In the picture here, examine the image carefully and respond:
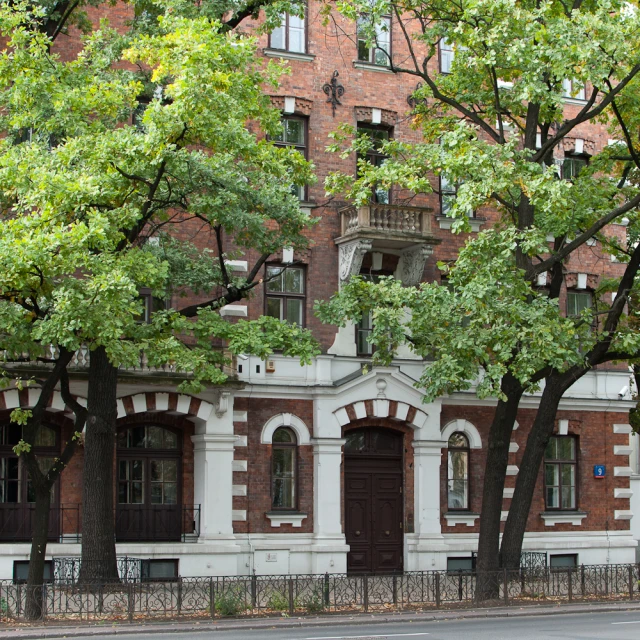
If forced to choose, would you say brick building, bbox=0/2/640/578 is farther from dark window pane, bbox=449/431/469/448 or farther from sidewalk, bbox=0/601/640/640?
sidewalk, bbox=0/601/640/640

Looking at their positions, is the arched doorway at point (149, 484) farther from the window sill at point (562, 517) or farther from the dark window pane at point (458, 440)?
the window sill at point (562, 517)

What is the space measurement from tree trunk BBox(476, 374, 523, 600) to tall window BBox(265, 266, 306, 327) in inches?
267

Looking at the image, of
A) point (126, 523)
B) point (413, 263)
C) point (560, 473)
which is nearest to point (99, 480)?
point (126, 523)

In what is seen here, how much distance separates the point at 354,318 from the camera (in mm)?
22828

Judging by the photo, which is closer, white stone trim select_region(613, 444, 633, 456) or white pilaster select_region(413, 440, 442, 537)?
white pilaster select_region(413, 440, 442, 537)

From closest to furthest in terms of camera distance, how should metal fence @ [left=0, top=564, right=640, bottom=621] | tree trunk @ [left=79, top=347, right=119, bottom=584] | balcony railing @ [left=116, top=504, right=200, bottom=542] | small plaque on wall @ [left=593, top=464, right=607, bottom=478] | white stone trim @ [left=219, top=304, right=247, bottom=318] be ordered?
metal fence @ [left=0, top=564, right=640, bottom=621] → tree trunk @ [left=79, top=347, right=119, bottom=584] → balcony railing @ [left=116, top=504, right=200, bottom=542] → white stone trim @ [left=219, top=304, right=247, bottom=318] → small plaque on wall @ [left=593, top=464, right=607, bottom=478]

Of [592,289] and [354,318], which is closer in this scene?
[354,318]

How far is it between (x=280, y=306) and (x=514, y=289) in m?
8.57

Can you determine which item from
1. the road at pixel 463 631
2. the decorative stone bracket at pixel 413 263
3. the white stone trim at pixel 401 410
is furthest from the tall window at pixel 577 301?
the road at pixel 463 631

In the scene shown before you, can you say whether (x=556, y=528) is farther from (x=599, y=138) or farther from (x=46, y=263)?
(x=46, y=263)

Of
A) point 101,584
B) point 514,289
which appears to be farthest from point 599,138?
point 101,584

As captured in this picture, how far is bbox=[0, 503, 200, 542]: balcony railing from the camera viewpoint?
1013 inches


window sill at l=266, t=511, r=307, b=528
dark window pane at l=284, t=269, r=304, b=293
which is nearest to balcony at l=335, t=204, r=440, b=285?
dark window pane at l=284, t=269, r=304, b=293

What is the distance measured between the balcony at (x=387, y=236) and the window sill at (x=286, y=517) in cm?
565
